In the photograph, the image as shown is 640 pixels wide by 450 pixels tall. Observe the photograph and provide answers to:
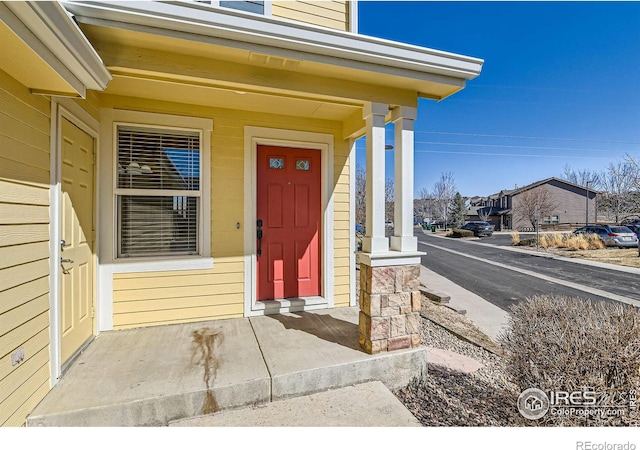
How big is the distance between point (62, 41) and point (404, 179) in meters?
2.42

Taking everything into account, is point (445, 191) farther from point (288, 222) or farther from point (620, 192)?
point (288, 222)

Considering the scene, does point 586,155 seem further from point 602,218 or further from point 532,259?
point 532,259

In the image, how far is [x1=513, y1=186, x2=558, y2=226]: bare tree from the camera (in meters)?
28.8

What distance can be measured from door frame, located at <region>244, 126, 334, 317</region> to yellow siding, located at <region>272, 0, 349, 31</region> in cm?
136

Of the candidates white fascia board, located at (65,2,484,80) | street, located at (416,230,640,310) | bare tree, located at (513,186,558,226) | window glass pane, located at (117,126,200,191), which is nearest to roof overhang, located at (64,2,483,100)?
white fascia board, located at (65,2,484,80)

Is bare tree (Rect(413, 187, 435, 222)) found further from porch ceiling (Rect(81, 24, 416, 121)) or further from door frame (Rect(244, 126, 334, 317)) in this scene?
porch ceiling (Rect(81, 24, 416, 121))

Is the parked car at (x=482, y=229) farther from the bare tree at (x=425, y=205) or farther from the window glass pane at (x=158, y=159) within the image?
the window glass pane at (x=158, y=159)

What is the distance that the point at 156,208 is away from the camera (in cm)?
302

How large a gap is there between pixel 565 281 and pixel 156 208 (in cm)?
996

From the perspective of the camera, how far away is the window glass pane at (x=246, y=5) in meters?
3.15

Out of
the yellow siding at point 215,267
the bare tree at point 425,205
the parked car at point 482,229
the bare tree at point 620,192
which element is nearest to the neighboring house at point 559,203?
the bare tree at point 620,192

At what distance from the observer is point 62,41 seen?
4.86ft

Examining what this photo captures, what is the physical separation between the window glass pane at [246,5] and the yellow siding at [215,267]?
114cm

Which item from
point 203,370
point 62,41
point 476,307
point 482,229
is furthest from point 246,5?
point 482,229
